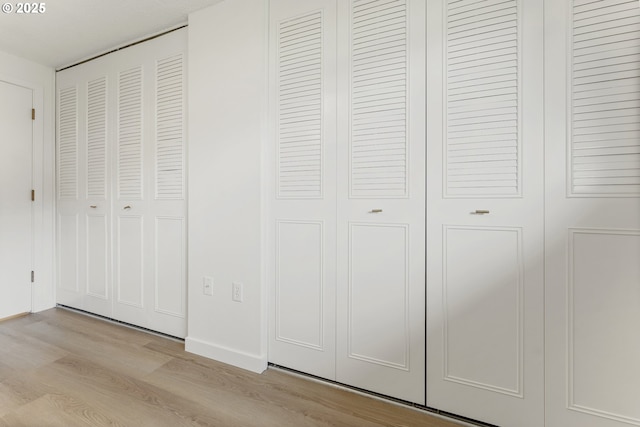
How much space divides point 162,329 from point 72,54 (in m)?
Result: 2.54

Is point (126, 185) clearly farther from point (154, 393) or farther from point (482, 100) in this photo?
point (482, 100)

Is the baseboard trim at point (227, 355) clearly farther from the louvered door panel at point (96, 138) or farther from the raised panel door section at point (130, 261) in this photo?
the louvered door panel at point (96, 138)

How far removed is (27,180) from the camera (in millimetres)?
2920

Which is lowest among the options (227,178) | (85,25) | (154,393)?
(154,393)

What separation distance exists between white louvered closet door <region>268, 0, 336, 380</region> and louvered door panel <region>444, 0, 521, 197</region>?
2.07 feet

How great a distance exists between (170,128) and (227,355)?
1.70 metres

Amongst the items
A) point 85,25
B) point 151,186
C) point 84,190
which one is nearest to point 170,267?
point 151,186

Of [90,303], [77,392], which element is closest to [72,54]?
[90,303]

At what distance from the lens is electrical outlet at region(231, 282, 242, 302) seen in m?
2.03

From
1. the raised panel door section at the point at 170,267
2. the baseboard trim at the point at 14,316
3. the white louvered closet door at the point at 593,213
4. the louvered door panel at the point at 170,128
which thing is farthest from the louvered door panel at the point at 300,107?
the baseboard trim at the point at 14,316

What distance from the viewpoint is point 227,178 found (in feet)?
6.73

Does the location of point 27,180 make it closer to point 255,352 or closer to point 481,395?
point 255,352

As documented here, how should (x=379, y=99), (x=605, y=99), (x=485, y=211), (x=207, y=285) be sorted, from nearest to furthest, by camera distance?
(x=605, y=99)
(x=485, y=211)
(x=379, y=99)
(x=207, y=285)

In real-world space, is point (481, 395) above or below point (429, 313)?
below
